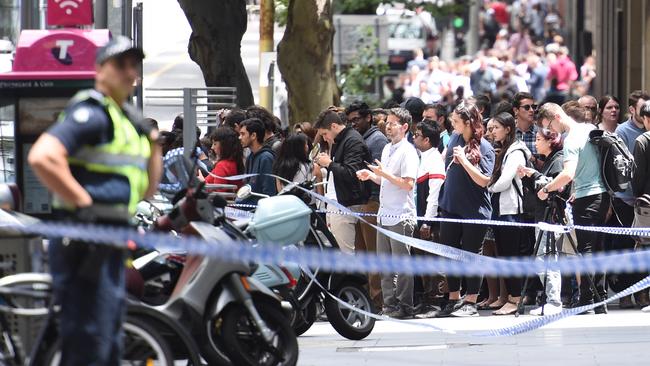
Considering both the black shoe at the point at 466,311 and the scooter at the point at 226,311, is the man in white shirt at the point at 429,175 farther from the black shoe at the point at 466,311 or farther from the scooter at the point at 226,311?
the scooter at the point at 226,311

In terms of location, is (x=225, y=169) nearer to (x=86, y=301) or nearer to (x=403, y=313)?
(x=403, y=313)

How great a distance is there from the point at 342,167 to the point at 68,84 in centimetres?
247

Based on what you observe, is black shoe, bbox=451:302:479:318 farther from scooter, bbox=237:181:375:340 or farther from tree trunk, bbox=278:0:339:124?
tree trunk, bbox=278:0:339:124

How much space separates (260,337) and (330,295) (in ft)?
8.77

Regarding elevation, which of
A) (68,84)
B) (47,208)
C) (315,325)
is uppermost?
(68,84)

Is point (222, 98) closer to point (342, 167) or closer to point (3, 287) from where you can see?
point (342, 167)

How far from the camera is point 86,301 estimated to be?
7320 millimetres

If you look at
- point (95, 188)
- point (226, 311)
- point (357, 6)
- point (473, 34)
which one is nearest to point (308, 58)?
point (357, 6)

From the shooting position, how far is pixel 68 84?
543 inches

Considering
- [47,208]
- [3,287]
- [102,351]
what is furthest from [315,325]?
[102,351]

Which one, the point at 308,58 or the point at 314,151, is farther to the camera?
the point at 308,58

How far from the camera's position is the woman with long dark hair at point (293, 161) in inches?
551

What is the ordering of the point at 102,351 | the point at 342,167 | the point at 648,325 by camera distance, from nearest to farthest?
the point at 102,351, the point at 648,325, the point at 342,167

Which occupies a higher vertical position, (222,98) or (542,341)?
(222,98)
